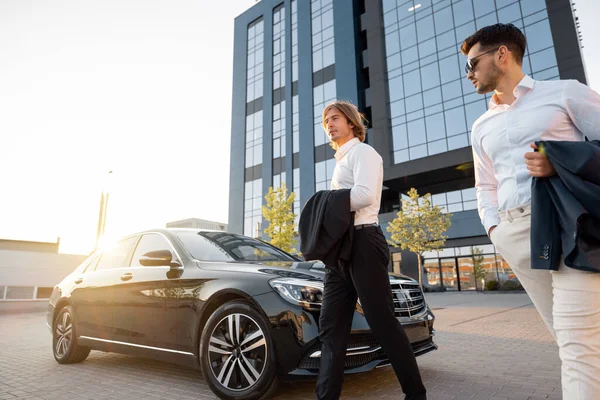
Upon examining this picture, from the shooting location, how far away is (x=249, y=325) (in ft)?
10.4

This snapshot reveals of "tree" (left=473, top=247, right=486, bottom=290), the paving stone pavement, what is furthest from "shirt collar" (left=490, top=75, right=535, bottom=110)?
"tree" (left=473, top=247, right=486, bottom=290)

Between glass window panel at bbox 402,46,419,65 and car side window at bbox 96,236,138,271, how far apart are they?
94.1 ft

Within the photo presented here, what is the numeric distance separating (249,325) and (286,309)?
1.25 ft

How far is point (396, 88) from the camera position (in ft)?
99.1

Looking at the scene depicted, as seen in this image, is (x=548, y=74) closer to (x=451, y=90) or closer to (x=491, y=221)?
(x=451, y=90)

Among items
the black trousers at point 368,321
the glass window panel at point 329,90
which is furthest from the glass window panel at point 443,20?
the black trousers at point 368,321

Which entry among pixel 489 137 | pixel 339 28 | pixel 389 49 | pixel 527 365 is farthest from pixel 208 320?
pixel 339 28

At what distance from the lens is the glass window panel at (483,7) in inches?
1045

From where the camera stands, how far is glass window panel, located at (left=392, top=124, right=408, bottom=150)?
29103 millimetres

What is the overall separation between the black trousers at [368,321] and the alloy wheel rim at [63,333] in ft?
13.6

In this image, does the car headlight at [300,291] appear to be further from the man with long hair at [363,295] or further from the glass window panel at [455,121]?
the glass window panel at [455,121]

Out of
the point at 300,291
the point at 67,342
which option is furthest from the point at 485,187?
the point at 67,342

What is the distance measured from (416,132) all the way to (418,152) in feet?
4.99

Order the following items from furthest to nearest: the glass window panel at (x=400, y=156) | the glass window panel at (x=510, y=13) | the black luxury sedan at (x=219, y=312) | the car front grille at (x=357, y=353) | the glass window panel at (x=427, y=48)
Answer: the glass window panel at (x=400, y=156), the glass window panel at (x=427, y=48), the glass window panel at (x=510, y=13), the black luxury sedan at (x=219, y=312), the car front grille at (x=357, y=353)
